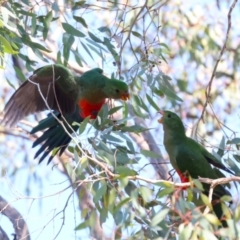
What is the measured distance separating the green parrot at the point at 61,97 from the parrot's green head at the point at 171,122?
1.26 ft

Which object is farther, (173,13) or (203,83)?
(203,83)

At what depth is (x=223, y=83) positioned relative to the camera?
7.73 meters

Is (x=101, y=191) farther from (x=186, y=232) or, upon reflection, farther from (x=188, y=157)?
(x=188, y=157)

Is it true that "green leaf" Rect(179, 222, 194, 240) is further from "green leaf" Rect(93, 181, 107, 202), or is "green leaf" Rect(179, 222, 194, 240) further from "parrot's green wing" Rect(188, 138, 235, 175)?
"parrot's green wing" Rect(188, 138, 235, 175)

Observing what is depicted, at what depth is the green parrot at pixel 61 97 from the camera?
4695mm

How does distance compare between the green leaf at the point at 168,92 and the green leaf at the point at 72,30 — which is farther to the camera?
the green leaf at the point at 72,30

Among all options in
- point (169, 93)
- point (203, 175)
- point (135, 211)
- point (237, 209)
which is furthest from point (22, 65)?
point (237, 209)

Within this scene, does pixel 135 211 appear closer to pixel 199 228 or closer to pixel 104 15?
pixel 199 228

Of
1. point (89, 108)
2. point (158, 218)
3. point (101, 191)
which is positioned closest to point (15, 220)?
point (89, 108)

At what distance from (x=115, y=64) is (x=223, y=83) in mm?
3456

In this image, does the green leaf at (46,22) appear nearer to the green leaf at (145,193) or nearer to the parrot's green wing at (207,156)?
the parrot's green wing at (207,156)

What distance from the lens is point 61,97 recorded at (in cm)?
498

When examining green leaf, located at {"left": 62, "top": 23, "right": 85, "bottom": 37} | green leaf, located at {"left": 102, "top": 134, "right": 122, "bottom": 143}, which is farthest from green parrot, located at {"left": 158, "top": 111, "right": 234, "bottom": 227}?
green leaf, located at {"left": 62, "top": 23, "right": 85, "bottom": 37}

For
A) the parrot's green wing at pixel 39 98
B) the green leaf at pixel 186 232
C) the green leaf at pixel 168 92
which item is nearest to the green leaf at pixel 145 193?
the green leaf at pixel 186 232
